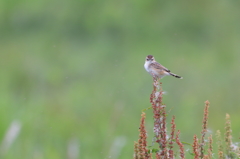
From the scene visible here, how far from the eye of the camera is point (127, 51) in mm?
9961

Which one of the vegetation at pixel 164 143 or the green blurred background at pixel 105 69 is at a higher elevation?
the green blurred background at pixel 105 69

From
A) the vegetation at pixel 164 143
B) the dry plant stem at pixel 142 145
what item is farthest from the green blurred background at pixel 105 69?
the dry plant stem at pixel 142 145

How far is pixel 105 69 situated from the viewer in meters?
9.11

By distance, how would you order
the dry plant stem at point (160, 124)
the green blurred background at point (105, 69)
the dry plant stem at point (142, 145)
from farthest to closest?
the green blurred background at point (105, 69)
the dry plant stem at point (160, 124)
the dry plant stem at point (142, 145)

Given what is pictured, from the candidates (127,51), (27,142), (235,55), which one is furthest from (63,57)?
(27,142)

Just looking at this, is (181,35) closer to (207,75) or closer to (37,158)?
(207,75)

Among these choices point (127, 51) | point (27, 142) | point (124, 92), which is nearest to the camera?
point (27, 142)

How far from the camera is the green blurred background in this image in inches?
264

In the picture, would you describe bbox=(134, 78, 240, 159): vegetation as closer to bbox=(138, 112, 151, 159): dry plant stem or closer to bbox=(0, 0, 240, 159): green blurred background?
bbox=(138, 112, 151, 159): dry plant stem

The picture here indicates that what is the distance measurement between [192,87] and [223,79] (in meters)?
0.61

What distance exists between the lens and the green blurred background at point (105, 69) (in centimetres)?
671

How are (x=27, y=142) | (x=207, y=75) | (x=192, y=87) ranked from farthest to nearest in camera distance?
(x=207, y=75) < (x=192, y=87) < (x=27, y=142)

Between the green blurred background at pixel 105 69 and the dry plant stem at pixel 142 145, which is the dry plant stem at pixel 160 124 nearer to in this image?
the dry plant stem at pixel 142 145

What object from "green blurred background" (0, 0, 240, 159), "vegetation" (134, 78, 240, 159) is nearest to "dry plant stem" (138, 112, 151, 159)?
"vegetation" (134, 78, 240, 159)
